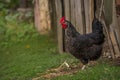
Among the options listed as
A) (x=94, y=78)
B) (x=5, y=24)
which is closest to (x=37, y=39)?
(x=5, y=24)

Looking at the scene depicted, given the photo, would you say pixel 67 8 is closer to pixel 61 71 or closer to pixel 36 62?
pixel 36 62

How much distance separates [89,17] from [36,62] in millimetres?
1936

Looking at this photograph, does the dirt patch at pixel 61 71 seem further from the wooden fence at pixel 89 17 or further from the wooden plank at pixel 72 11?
the wooden plank at pixel 72 11

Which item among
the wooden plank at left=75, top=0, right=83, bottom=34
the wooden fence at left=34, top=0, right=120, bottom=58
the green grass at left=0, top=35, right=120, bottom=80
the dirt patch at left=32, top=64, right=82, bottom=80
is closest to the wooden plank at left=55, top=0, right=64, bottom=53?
the wooden fence at left=34, top=0, right=120, bottom=58

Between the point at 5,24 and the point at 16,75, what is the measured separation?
21.5 ft

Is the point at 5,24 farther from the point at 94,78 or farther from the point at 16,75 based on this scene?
the point at 94,78

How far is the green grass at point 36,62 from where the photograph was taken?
7.75m

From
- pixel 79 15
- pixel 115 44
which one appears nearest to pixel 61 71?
pixel 115 44

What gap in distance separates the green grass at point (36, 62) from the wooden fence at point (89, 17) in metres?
0.48

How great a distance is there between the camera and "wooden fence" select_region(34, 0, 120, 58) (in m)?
8.91

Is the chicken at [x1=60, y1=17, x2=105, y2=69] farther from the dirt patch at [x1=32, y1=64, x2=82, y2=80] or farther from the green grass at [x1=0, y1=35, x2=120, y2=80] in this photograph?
the dirt patch at [x1=32, y1=64, x2=82, y2=80]

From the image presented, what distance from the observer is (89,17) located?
9.60 metres

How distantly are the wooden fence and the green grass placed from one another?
476 mm

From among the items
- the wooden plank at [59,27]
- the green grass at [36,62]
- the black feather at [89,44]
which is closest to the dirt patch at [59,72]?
the green grass at [36,62]
